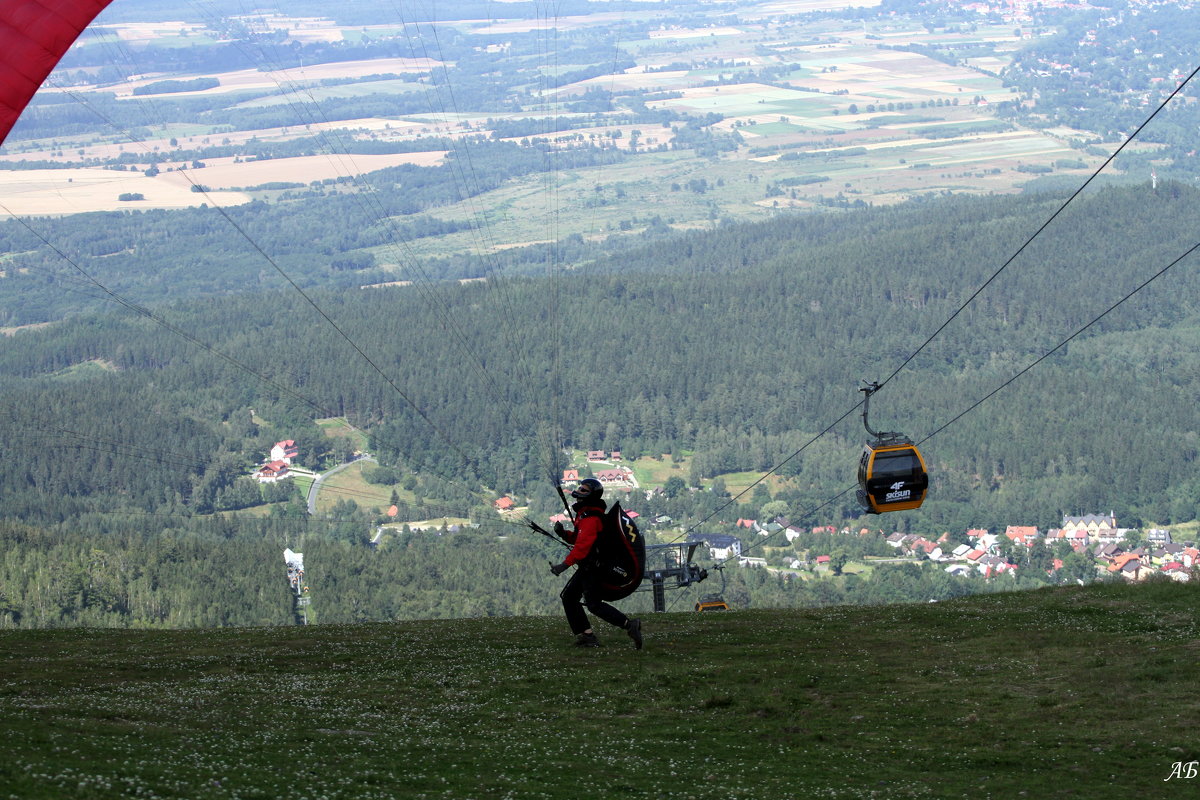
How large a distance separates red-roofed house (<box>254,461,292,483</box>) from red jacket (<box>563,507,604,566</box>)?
118 m

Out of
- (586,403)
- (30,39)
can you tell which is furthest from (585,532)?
(586,403)

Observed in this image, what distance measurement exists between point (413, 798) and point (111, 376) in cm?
15468

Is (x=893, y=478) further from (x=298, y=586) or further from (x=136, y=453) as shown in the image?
(x=136, y=453)

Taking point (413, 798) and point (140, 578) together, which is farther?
point (140, 578)

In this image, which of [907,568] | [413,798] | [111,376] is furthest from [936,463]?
[413,798]

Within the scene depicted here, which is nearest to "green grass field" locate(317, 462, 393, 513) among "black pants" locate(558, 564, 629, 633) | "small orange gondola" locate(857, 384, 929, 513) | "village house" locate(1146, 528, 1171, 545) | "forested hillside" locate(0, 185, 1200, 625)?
"forested hillside" locate(0, 185, 1200, 625)

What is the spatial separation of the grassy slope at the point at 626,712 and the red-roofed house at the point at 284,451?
121 metres

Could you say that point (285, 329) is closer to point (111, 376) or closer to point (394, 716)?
point (111, 376)

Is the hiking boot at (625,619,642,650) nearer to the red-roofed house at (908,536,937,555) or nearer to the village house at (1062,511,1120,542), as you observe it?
the red-roofed house at (908,536,937,555)

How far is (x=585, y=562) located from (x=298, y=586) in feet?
233

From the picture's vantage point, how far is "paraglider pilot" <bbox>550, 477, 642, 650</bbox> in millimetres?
18734

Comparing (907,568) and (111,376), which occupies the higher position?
(111,376)

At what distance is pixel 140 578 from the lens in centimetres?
7700

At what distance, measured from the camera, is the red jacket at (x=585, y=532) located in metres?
18.7
